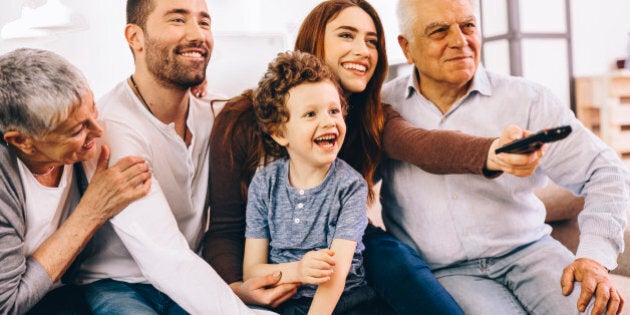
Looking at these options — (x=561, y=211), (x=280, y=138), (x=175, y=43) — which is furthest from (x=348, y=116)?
(x=561, y=211)

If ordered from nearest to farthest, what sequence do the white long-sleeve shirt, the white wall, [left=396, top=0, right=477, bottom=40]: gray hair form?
the white long-sleeve shirt, [left=396, top=0, right=477, bottom=40]: gray hair, the white wall

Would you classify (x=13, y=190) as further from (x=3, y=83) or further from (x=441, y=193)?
(x=441, y=193)

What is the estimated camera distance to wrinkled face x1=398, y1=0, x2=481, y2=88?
1653mm

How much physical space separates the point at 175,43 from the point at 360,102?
0.56m

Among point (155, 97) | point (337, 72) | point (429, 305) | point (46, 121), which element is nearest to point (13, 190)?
point (46, 121)

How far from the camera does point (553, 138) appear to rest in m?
1.07

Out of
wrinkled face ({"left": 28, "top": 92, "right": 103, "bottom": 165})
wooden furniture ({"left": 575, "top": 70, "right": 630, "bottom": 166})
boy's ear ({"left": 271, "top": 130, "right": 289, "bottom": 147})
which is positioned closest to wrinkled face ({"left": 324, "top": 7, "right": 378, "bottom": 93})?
boy's ear ({"left": 271, "top": 130, "right": 289, "bottom": 147})

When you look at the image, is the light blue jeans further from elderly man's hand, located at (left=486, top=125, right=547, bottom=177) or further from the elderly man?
elderly man's hand, located at (left=486, top=125, right=547, bottom=177)

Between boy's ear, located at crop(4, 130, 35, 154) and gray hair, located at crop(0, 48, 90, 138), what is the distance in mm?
11

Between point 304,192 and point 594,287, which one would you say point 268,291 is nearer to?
point 304,192

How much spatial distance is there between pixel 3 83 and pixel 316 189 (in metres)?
0.74

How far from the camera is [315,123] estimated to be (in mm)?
1389

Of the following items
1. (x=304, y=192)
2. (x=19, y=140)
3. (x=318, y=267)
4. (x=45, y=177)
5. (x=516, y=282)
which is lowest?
(x=516, y=282)

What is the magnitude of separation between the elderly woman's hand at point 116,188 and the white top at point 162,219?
0.03 metres
